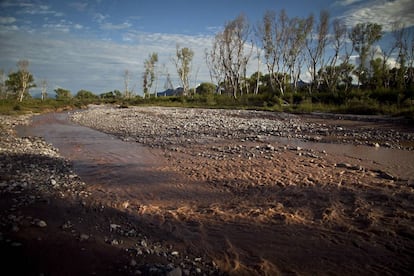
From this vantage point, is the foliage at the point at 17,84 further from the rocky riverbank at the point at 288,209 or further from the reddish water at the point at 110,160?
the rocky riverbank at the point at 288,209

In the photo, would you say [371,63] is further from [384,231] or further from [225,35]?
[384,231]

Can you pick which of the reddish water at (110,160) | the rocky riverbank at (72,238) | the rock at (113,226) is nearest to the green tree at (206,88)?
the reddish water at (110,160)

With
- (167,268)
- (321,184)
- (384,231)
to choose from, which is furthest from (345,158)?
(167,268)

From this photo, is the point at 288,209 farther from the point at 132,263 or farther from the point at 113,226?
the point at 113,226

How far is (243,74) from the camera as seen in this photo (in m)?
43.5

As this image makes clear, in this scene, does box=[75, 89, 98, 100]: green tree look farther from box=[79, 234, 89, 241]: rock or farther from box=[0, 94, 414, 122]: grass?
box=[79, 234, 89, 241]: rock

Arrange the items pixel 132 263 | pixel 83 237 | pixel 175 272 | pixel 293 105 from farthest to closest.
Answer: pixel 293 105
pixel 83 237
pixel 132 263
pixel 175 272

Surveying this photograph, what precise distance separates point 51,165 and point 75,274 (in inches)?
178

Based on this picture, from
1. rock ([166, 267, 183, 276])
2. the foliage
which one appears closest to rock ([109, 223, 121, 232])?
rock ([166, 267, 183, 276])

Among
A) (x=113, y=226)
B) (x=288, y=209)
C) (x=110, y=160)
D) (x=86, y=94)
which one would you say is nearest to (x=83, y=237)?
(x=113, y=226)

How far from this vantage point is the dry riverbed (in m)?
2.80

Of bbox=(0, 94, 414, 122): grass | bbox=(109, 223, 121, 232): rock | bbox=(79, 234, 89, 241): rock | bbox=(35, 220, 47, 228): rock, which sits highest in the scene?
bbox=(0, 94, 414, 122): grass

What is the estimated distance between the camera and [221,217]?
12.8 ft

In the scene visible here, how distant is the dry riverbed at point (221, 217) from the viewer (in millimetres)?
2803
